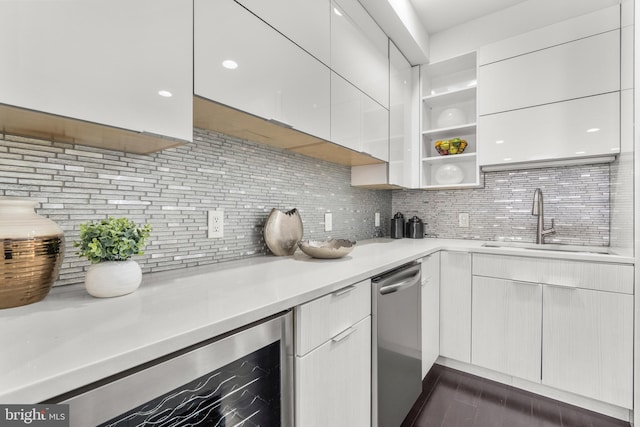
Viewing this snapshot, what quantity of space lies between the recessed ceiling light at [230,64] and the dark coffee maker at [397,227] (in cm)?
203

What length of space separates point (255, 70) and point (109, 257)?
0.84 metres

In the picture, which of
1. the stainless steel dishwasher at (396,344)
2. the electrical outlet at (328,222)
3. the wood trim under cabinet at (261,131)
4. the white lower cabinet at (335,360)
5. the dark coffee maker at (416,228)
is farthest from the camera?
the dark coffee maker at (416,228)

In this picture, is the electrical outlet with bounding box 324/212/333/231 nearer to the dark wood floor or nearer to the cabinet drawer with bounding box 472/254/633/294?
the cabinet drawer with bounding box 472/254/633/294

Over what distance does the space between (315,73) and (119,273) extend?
1.21 metres

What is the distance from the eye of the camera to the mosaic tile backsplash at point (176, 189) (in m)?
0.90

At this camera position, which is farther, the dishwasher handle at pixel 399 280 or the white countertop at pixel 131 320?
the dishwasher handle at pixel 399 280

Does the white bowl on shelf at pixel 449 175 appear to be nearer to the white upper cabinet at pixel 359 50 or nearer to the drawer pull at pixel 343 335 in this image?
the white upper cabinet at pixel 359 50

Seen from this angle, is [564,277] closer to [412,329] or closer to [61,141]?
[412,329]

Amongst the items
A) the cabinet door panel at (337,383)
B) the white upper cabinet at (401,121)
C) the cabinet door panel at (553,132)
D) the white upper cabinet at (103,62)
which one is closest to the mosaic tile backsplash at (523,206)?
the cabinet door panel at (553,132)

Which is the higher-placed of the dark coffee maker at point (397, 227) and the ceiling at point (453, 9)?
the ceiling at point (453, 9)

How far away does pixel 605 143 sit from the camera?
6.00 feet

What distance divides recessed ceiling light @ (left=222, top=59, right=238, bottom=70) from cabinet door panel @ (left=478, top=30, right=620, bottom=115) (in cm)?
198

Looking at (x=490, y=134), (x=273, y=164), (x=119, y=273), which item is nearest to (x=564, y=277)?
(x=490, y=134)

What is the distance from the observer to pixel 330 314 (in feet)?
3.29
